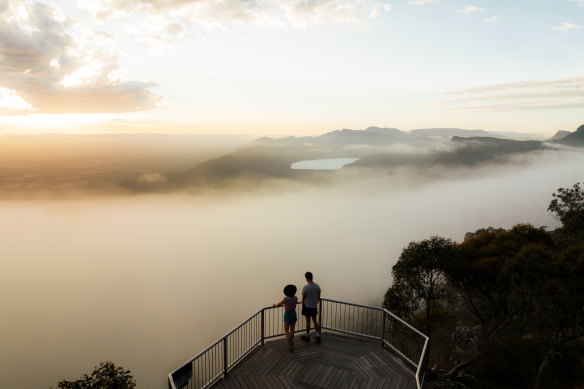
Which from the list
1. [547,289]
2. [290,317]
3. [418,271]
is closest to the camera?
[290,317]

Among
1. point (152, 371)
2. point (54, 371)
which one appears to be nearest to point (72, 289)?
point (54, 371)

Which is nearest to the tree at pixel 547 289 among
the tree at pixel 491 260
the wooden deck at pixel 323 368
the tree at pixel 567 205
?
the tree at pixel 491 260

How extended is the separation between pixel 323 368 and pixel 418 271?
11.1m

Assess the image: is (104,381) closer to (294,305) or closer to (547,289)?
(294,305)

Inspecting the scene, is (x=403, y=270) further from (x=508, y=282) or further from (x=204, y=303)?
(x=204, y=303)

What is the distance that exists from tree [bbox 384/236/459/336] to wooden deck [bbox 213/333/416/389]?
868 cm

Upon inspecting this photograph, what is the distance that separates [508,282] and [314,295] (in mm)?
9416

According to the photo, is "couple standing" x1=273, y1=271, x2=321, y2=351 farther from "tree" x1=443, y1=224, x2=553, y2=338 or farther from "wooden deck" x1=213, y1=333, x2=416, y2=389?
"tree" x1=443, y1=224, x2=553, y2=338

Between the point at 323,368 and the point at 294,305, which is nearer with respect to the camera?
the point at 323,368

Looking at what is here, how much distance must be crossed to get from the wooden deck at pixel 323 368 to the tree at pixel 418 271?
8684 mm

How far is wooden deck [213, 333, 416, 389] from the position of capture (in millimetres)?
7754

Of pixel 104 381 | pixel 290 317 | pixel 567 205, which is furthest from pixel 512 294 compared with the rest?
pixel 567 205

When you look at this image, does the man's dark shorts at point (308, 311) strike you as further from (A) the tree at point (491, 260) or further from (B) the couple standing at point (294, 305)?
(A) the tree at point (491, 260)

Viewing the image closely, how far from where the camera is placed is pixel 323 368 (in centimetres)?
828
